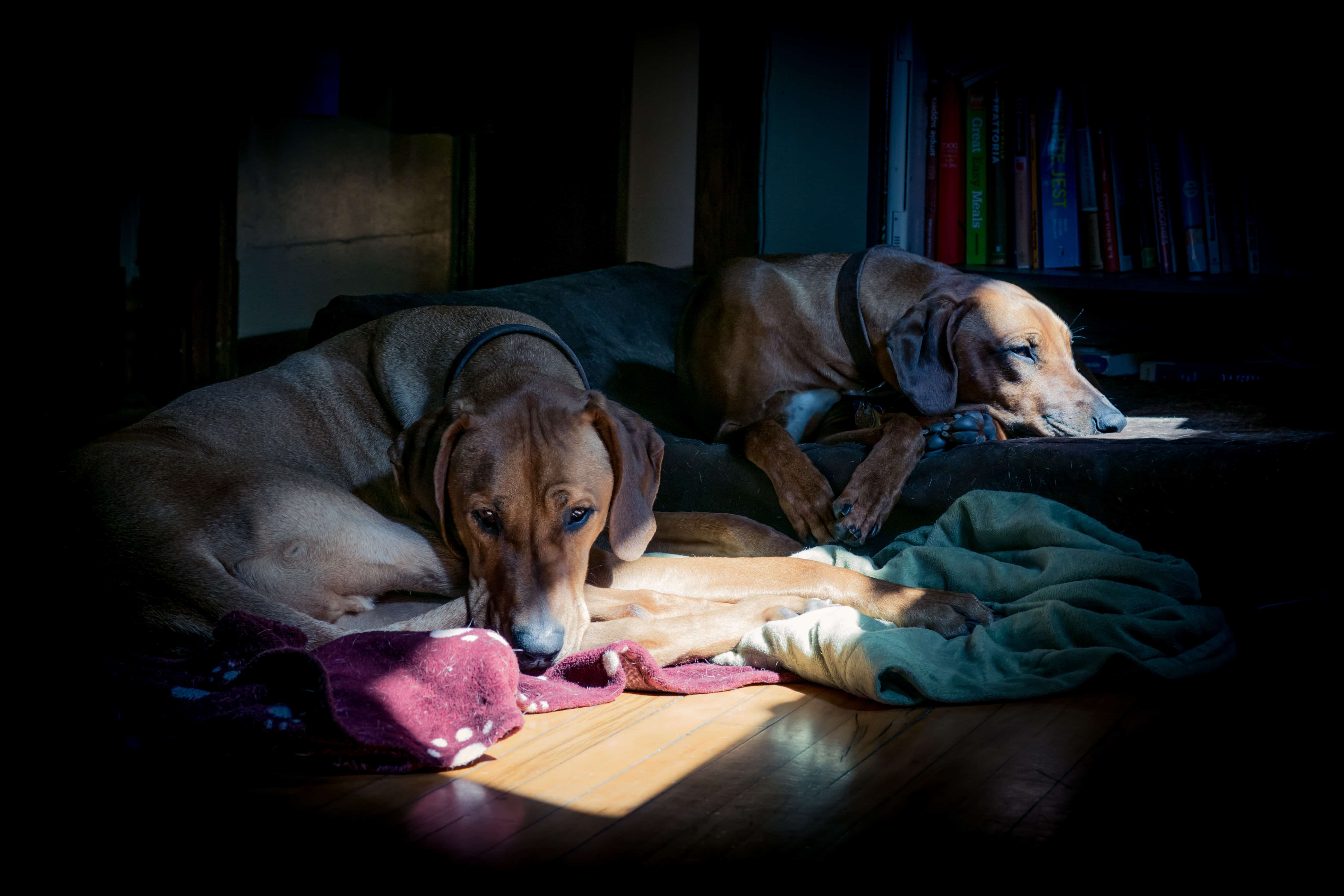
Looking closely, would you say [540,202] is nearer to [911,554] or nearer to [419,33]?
[419,33]

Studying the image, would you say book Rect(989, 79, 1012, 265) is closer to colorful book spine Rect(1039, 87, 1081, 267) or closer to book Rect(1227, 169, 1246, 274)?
colorful book spine Rect(1039, 87, 1081, 267)

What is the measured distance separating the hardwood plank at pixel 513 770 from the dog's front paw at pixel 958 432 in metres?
1.27

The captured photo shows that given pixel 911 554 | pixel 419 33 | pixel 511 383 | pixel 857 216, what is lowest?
pixel 911 554

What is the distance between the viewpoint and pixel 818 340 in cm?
338

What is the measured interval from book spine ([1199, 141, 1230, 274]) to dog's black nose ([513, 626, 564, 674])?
3.14m

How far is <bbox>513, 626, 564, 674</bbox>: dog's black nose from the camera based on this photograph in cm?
207

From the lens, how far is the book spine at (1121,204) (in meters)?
4.05

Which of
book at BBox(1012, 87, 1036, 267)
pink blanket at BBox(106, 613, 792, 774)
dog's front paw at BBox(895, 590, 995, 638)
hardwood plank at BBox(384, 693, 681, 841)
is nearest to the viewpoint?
hardwood plank at BBox(384, 693, 681, 841)

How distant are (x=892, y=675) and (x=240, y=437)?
60.5 inches

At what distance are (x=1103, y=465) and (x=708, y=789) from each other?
1.48 m

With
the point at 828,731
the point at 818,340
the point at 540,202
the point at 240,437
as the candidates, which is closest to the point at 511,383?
the point at 240,437

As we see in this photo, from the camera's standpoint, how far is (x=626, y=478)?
2.33 m

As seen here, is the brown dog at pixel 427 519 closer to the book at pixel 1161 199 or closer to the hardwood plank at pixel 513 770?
the hardwood plank at pixel 513 770

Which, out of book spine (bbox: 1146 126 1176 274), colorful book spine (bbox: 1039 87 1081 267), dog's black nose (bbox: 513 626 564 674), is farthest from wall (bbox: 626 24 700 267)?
dog's black nose (bbox: 513 626 564 674)
